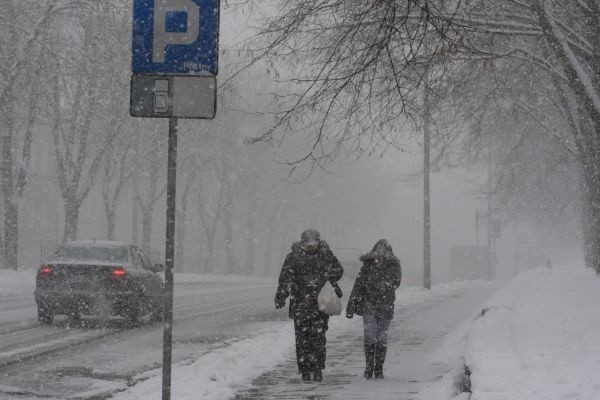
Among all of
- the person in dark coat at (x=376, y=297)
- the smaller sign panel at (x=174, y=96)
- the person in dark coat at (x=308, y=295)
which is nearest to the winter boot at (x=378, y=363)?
the person in dark coat at (x=376, y=297)

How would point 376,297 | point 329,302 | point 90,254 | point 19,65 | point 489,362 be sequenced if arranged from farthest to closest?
point 19,65 → point 90,254 → point 376,297 → point 329,302 → point 489,362

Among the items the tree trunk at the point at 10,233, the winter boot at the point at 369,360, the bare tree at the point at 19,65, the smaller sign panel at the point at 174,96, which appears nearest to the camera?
the smaller sign panel at the point at 174,96

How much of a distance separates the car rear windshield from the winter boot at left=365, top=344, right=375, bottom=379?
721 cm

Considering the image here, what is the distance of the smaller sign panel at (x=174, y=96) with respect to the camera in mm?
5941

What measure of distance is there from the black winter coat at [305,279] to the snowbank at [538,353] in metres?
1.79

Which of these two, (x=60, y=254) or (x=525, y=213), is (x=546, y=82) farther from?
(x=525, y=213)

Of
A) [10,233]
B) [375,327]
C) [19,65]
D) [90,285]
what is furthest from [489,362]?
[10,233]

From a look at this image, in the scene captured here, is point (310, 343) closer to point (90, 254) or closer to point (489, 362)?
point (489, 362)

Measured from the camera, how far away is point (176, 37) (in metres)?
6.04

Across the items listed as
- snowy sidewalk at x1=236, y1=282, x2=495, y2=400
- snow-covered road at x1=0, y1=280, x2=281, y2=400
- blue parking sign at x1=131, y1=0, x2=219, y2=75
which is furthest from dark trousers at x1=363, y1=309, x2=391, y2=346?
blue parking sign at x1=131, y1=0, x2=219, y2=75

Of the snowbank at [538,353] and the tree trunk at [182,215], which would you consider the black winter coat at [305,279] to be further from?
the tree trunk at [182,215]

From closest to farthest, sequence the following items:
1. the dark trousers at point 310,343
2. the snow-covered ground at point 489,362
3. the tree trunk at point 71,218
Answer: the snow-covered ground at point 489,362
the dark trousers at point 310,343
the tree trunk at point 71,218

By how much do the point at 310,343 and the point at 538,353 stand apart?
2.59 metres

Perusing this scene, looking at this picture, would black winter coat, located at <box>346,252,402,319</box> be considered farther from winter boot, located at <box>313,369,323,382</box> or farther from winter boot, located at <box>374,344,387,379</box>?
winter boot, located at <box>313,369,323,382</box>
